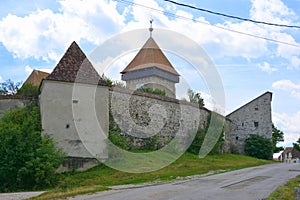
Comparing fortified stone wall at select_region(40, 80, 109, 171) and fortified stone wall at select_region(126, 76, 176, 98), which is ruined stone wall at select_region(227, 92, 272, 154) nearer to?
fortified stone wall at select_region(126, 76, 176, 98)

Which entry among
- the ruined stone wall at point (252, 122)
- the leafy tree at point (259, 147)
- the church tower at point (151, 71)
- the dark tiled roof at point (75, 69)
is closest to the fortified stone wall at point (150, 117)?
the dark tiled roof at point (75, 69)

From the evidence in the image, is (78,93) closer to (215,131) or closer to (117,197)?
(117,197)

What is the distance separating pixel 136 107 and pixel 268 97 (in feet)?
59.6

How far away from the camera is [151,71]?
42438mm

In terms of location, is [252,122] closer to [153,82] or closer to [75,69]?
[153,82]

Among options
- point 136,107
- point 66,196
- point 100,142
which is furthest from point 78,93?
point 66,196

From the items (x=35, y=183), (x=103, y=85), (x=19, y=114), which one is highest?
(x=103, y=85)

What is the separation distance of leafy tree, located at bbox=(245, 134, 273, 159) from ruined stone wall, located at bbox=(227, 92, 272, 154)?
81 centimetres

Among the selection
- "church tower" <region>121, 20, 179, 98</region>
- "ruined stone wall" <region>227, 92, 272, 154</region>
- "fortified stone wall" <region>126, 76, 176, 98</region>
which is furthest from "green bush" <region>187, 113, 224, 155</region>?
"fortified stone wall" <region>126, 76, 176, 98</region>

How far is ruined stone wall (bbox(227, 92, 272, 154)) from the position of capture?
126ft

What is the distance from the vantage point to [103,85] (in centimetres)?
2280

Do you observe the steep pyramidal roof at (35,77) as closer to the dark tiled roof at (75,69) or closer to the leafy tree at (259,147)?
the dark tiled roof at (75,69)

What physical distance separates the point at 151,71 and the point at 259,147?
1417 cm

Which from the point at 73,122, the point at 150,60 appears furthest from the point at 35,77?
the point at 150,60
